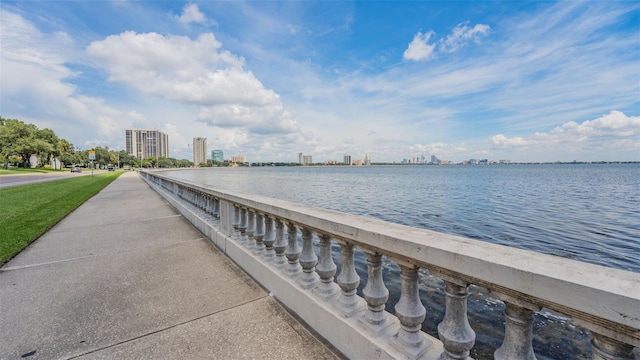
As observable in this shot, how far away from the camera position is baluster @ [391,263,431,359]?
79.3 inches

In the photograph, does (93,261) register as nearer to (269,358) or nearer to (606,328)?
(269,358)

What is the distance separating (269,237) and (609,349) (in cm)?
323

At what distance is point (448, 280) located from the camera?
1.73m

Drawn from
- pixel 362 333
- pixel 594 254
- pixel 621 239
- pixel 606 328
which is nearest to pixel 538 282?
pixel 606 328

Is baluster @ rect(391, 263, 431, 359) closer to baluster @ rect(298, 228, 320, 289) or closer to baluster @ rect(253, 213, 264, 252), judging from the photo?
baluster @ rect(298, 228, 320, 289)

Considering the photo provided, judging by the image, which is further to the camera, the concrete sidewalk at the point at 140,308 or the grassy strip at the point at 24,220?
the grassy strip at the point at 24,220

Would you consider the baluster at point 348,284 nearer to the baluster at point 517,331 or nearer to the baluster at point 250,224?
the baluster at point 517,331

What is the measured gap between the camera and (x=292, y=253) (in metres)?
3.38

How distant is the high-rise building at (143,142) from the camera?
165375 mm

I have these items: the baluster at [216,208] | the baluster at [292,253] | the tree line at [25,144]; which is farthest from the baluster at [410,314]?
the tree line at [25,144]

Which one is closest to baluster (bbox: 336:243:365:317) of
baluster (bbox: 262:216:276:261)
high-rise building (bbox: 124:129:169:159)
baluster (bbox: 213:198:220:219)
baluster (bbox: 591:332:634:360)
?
baluster (bbox: 262:216:276:261)

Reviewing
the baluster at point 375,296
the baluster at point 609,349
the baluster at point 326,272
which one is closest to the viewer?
the baluster at point 609,349

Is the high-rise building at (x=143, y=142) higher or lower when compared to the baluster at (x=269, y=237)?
higher

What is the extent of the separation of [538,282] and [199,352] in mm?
2591
